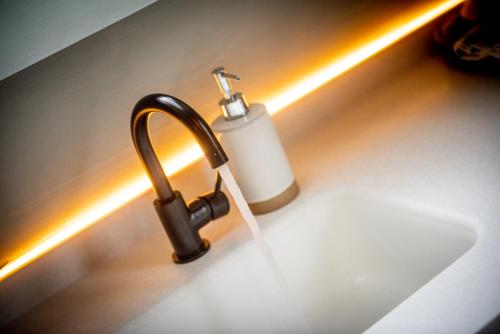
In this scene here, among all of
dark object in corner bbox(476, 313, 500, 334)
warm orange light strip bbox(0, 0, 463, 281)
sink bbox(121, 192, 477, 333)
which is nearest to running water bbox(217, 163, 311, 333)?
sink bbox(121, 192, 477, 333)

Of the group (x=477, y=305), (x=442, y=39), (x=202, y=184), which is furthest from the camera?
(x=442, y=39)

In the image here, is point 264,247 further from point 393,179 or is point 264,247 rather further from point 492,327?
point 492,327

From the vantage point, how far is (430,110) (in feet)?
3.33

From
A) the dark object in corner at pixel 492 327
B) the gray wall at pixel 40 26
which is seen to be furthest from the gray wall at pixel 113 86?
the dark object in corner at pixel 492 327

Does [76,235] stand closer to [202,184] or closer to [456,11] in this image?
[202,184]

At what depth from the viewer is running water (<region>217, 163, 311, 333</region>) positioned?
0.73 meters

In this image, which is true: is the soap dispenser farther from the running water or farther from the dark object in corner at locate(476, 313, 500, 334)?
the dark object in corner at locate(476, 313, 500, 334)

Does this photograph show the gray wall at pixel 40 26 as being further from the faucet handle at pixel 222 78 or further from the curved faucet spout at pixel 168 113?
the faucet handle at pixel 222 78

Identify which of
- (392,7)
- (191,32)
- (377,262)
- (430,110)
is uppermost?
(191,32)

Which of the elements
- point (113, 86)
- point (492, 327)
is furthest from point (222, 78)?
point (492, 327)

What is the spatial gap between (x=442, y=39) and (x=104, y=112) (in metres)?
0.74

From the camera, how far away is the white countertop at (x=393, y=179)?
1.88 ft

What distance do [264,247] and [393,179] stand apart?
24 centimetres

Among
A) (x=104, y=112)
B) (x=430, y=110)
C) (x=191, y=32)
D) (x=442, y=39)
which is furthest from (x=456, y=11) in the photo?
(x=104, y=112)
